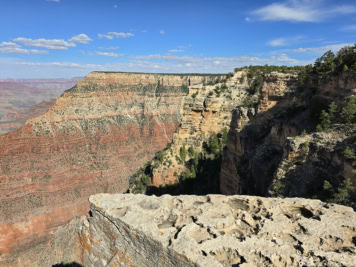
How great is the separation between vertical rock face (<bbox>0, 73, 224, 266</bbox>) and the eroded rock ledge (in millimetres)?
14009

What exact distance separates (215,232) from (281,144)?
43.5 feet

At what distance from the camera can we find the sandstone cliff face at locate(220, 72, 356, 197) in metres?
13.9

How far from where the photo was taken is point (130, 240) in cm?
951

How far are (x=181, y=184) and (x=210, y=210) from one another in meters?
25.5

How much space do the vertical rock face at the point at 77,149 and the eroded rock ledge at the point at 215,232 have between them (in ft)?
46.0

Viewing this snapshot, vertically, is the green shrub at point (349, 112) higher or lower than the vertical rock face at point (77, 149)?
higher

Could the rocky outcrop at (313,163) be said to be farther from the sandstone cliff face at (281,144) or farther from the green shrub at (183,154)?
the green shrub at (183,154)

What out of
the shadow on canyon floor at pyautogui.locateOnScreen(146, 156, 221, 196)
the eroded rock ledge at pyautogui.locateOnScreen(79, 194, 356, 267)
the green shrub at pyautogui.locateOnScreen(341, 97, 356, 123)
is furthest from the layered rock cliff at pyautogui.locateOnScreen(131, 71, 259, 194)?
the eroded rock ledge at pyautogui.locateOnScreen(79, 194, 356, 267)

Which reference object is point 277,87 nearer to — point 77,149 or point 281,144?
point 281,144

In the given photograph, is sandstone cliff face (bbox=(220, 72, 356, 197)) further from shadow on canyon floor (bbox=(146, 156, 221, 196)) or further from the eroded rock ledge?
shadow on canyon floor (bbox=(146, 156, 221, 196))

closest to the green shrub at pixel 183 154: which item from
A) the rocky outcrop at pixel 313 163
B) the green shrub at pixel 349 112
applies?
the rocky outcrop at pixel 313 163

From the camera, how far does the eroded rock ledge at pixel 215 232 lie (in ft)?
26.3

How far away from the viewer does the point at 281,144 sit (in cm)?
1983

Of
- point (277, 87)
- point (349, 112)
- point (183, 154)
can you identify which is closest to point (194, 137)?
point (183, 154)
